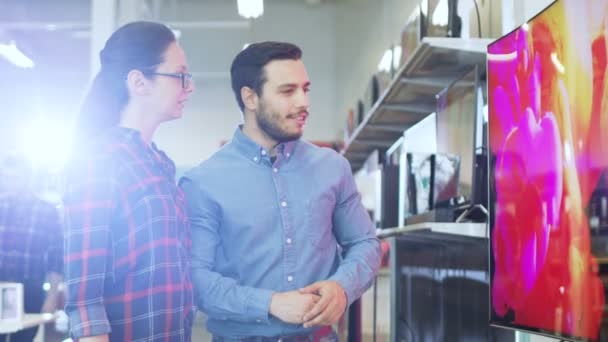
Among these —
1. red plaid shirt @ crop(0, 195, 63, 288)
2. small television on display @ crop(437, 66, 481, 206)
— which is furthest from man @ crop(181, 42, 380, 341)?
red plaid shirt @ crop(0, 195, 63, 288)

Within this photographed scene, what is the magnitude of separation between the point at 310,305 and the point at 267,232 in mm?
226

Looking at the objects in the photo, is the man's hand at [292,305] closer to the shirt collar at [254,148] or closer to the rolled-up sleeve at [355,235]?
the rolled-up sleeve at [355,235]

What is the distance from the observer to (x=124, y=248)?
1.32 m

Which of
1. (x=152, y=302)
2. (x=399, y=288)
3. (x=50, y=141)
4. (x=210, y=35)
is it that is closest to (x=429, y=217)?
(x=399, y=288)

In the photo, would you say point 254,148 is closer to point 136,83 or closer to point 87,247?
point 136,83

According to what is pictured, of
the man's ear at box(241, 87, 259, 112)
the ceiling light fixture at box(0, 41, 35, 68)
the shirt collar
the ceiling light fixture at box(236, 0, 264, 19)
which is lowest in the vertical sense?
the shirt collar

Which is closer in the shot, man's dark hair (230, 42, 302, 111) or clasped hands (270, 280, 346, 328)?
clasped hands (270, 280, 346, 328)

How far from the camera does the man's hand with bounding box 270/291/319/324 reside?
1.45 meters

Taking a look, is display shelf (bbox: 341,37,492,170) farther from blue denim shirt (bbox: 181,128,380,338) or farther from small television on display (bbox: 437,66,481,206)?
blue denim shirt (bbox: 181,128,380,338)

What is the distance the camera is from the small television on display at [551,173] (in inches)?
46.8

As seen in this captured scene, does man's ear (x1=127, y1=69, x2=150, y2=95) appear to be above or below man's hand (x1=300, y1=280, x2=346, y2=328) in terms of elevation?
above

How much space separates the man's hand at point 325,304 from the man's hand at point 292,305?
12mm

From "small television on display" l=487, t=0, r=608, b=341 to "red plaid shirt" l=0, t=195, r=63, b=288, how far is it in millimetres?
3254

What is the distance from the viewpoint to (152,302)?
133cm
